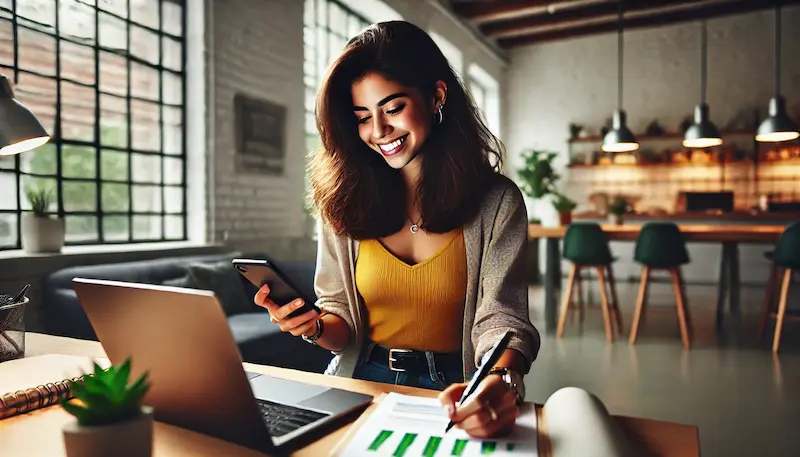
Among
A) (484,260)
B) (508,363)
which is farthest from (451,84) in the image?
(508,363)

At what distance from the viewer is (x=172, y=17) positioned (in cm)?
425

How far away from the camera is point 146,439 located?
62 cm

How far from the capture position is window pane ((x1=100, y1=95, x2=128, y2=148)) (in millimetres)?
3754

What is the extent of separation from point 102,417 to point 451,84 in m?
1.16

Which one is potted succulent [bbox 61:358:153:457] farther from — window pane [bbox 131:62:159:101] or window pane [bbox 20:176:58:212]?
window pane [bbox 131:62:159:101]

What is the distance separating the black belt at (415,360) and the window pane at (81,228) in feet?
9.66

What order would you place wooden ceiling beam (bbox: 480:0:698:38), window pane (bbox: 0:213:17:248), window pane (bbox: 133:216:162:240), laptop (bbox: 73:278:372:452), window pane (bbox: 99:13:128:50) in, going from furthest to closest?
wooden ceiling beam (bbox: 480:0:698:38)
window pane (bbox: 133:216:162:240)
window pane (bbox: 99:13:128:50)
window pane (bbox: 0:213:17:248)
laptop (bbox: 73:278:372:452)

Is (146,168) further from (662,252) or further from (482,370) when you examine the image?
(662,252)

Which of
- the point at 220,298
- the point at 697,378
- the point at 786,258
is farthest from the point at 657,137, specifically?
the point at 220,298

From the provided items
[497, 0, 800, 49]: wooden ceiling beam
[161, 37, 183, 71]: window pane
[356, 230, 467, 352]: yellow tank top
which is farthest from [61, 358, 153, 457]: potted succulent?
[497, 0, 800, 49]: wooden ceiling beam

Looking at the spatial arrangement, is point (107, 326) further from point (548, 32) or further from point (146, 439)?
point (548, 32)

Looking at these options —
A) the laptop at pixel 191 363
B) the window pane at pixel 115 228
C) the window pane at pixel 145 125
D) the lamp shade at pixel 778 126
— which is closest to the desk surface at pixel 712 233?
the lamp shade at pixel 778 126

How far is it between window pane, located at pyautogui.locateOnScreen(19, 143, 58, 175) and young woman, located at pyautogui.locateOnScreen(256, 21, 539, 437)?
250 cm

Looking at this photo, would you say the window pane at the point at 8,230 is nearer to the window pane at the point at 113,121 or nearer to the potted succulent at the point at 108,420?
the window pane at the point at 113,121
